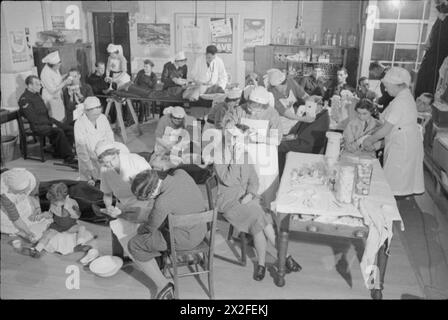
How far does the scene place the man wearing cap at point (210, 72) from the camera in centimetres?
231

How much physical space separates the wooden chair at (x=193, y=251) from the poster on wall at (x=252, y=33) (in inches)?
40.0

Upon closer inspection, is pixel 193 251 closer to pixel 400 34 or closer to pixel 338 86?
pixel 338 86

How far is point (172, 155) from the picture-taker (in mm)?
2615

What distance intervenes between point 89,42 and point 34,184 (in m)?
0.85

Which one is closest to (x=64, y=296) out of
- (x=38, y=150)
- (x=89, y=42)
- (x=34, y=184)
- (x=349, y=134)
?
(x=34, y=184)

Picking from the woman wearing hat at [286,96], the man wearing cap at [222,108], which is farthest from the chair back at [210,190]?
the woman wearing hat at [286,96]

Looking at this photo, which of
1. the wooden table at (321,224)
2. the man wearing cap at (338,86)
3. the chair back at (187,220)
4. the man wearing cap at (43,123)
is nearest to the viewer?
the chair back at (187,220)

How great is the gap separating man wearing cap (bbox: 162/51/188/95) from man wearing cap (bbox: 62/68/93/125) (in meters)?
0.46

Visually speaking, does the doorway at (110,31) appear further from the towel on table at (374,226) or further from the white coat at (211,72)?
the towel on table at (374,226)

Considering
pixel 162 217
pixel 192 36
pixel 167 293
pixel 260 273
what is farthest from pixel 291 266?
pixel 192 36

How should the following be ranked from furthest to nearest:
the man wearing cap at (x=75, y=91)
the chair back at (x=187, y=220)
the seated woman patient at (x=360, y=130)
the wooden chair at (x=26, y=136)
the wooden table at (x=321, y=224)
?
the seated woman patient at (x=360, y=130), the man wearing cap at (x=75, y=91), the wooden chair at (x=26, y=136), the wooden table at (x=321, y=224), the chair back at (x=187, y=220)

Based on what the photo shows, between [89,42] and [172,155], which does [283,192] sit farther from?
[89,42]

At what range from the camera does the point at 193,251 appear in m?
2.01

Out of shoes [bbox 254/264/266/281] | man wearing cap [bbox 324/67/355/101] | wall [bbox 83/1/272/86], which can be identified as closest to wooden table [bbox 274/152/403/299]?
shoes [bbox 254/264/266/281]
